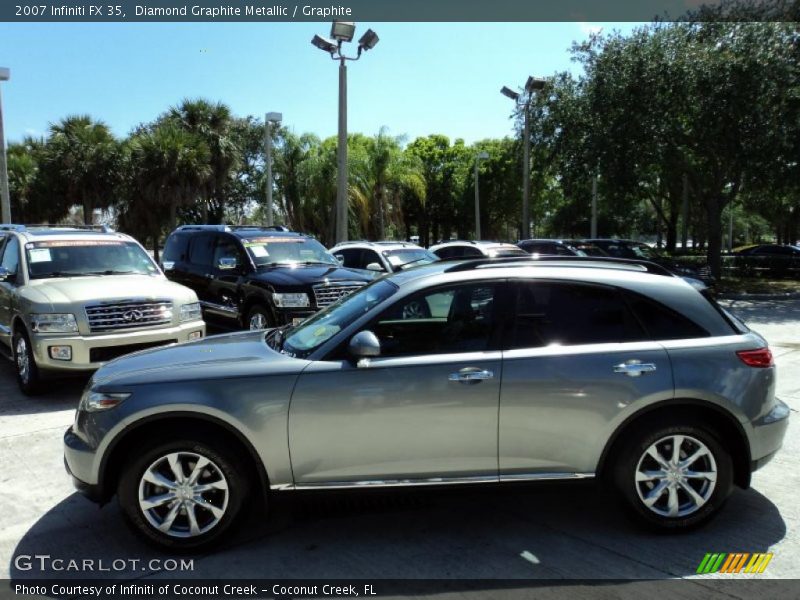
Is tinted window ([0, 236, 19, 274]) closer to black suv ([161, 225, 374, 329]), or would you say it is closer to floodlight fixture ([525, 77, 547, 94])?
black suv ([161, 225, 374, 329])

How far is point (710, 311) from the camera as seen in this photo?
377cm

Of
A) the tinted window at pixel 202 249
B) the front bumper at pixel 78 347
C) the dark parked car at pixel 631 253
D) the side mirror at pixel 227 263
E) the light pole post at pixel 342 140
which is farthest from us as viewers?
the dark parked car at pixel 631 253

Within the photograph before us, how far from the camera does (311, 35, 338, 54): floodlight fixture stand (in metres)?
14.6

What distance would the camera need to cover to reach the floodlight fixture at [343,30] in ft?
46.4

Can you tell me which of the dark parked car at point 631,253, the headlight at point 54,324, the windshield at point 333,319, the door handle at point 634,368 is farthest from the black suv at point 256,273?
the dark parked car at point 631,253

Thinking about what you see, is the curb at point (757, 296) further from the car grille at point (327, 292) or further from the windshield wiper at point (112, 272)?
the windshield wiper at point (112, 272)

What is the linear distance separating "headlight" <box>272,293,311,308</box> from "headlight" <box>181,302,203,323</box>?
51.0 inches

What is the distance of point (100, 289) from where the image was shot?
6984 mm

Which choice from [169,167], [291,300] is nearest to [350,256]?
[291,300]

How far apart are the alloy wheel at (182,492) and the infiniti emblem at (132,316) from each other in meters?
3.87

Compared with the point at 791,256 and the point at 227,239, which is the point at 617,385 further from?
the point at 791,256

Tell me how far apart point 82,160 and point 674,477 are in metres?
32.2

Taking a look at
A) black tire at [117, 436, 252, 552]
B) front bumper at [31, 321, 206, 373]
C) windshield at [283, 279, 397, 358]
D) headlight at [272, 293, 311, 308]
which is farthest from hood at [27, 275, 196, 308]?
black tire at [117, 436, 252, 552]

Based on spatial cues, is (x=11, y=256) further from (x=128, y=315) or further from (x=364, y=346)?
Answer: (x=364, y=346)
